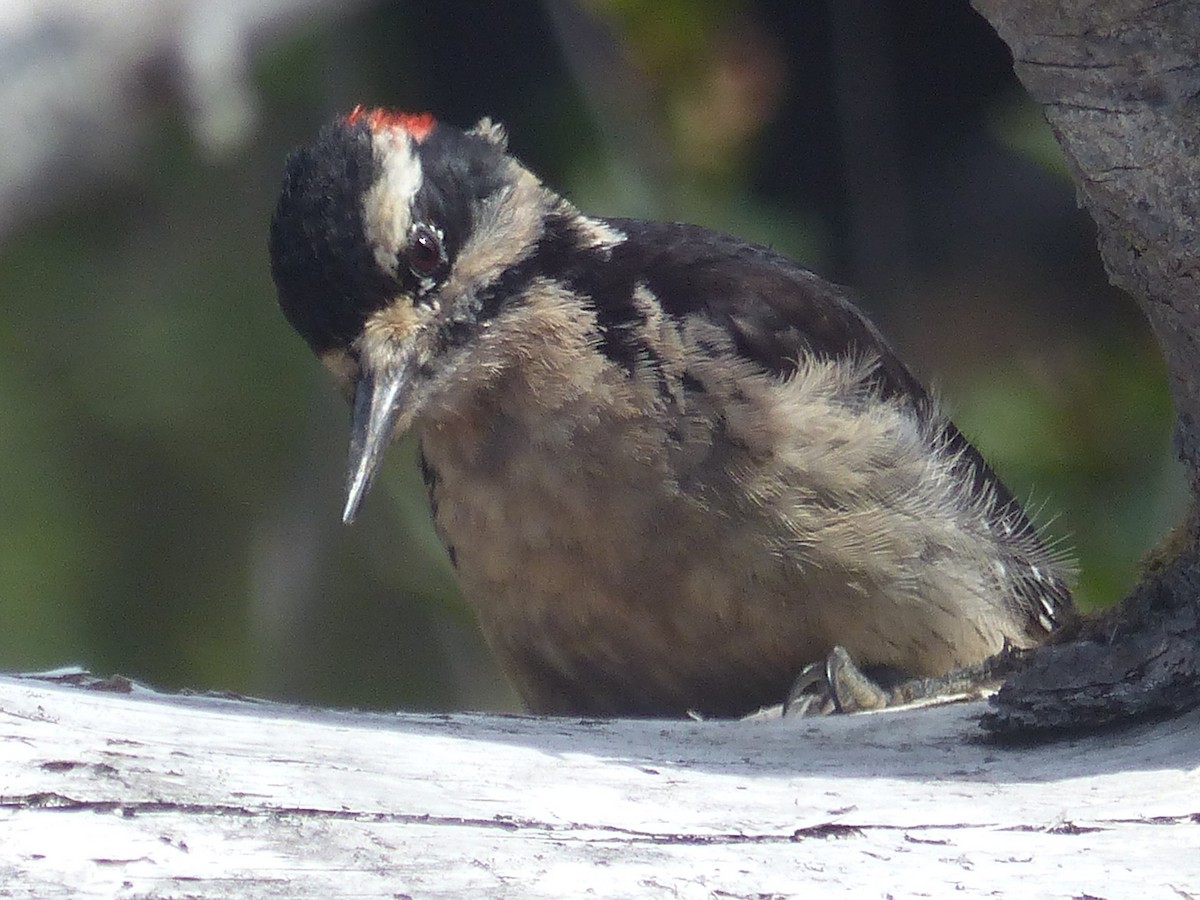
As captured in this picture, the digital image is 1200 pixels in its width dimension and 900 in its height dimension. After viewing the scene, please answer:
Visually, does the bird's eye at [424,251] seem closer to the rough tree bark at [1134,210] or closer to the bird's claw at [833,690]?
the bird's claw at [833,690]

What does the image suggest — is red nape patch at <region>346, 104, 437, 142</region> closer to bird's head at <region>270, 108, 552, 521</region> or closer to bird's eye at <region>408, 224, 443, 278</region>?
bird's head at <region>270, 108, 552, 521</region>

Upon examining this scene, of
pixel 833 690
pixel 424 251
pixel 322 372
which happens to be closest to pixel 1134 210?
pixel 833 690

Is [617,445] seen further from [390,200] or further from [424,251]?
[390,200]

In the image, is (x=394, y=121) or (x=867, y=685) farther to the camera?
(x=394, y=121)

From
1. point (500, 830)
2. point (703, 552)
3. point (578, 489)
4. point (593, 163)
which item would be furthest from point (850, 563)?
point (593, 163)

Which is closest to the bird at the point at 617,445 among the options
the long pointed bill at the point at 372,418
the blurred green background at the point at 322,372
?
the long pointed bill at the point at 372,418

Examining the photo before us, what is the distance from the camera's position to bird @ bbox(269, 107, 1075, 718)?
3.05 metres

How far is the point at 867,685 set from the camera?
10.1 ft

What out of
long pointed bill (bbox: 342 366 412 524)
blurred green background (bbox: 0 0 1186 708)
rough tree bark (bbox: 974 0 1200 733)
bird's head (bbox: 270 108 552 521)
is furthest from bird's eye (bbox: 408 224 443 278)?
blurred green background (bbox: 0 0 1186 708)

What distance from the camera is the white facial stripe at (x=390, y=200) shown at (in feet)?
9.98

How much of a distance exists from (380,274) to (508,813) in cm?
133

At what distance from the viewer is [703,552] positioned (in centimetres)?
304

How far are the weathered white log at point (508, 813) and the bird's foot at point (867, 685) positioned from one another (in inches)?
24.7

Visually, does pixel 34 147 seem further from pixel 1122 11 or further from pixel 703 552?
pixel 1122 11
